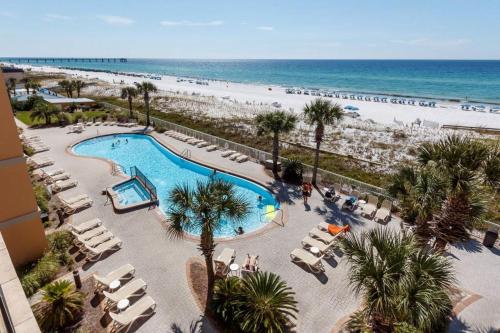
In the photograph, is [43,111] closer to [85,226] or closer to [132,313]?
[85,226]

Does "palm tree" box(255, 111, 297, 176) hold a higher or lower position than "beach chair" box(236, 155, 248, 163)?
higher

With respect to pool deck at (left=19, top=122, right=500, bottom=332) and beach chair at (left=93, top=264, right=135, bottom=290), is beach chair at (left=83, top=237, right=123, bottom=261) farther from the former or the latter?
beach chair at (left=93, top=264, right=135, bottom=290)

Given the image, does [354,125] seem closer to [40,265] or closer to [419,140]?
[419,140]

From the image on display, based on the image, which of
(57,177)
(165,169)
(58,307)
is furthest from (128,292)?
(165,169)

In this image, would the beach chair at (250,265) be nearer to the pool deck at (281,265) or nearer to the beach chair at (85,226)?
the pool deck at (281,265)

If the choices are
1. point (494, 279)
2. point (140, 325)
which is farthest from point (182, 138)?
point (494, 279)

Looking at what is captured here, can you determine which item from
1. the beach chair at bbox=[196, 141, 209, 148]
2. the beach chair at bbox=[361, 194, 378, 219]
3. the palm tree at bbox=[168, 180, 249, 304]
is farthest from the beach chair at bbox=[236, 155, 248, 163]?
the palm tree at bbox=[168, 180, 249, 304]

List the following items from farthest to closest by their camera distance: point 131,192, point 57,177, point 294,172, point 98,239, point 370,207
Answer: point 294,172 < point 57,177 < point 131,192 < point 370,207 < point 98,239
